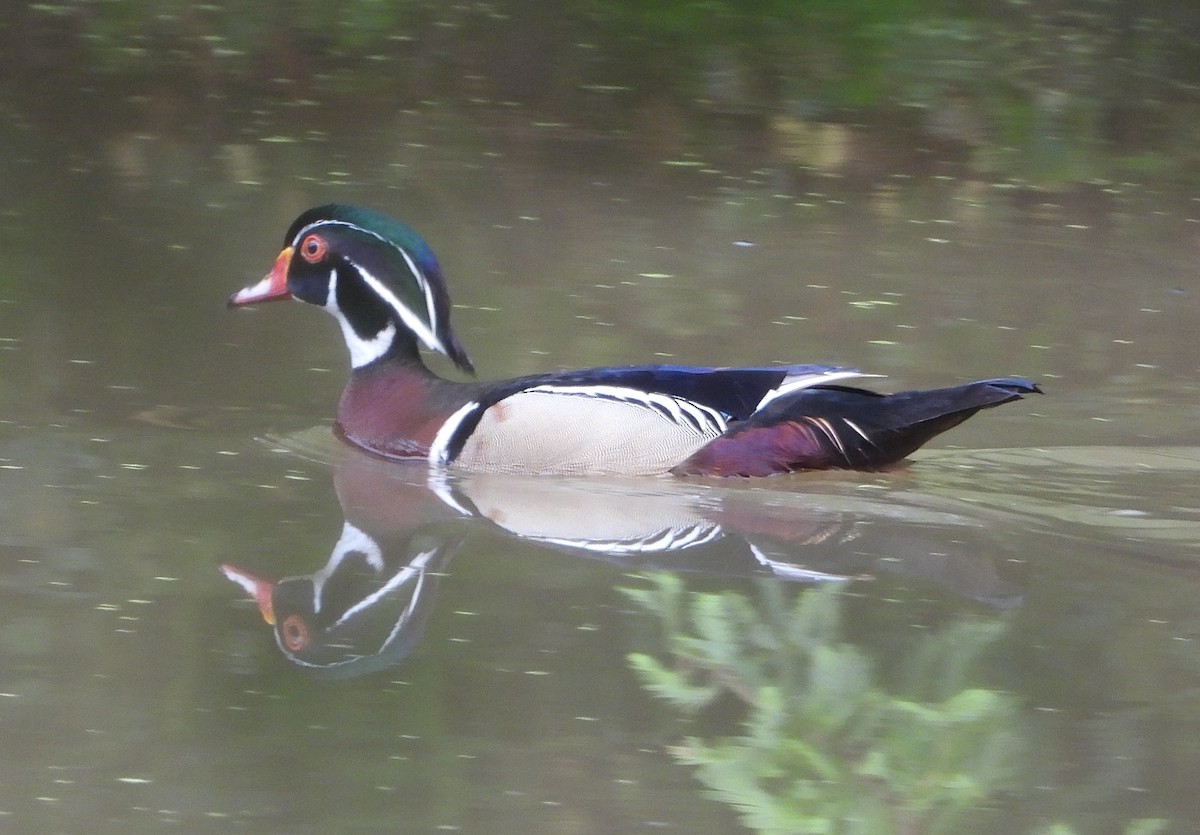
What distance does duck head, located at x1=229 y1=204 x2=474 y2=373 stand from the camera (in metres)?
6.67

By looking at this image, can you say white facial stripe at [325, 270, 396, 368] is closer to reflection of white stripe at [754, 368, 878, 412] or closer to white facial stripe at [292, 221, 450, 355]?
white facial stripe at [292, 221, 450, 355]

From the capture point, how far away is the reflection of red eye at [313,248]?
680 centimetres

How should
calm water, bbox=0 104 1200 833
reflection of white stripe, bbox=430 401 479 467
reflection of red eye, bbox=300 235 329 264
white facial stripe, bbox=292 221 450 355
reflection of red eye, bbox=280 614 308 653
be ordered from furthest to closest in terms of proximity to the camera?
reflection of red eye, bbox=300 235 329 264, white facial stripe, bbox=292 221 450 355, reflection of white stripe, bbox=430 401 479 467, reflection of red eye, bbox=280 614 308 653, calm water, bbox=0 104 1200 833

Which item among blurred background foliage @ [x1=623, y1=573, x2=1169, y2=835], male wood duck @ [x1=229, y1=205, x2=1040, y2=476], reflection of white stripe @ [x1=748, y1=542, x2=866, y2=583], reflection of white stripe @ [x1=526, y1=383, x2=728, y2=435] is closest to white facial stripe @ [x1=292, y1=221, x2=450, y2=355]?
male wood duck @ [x1=229, y1=205, x2=1040, y2=476]

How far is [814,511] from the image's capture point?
6086 mm

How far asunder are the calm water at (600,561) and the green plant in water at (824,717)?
11mm

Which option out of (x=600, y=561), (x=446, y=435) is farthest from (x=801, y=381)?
(x=446, y=435)

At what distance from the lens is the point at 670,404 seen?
6.26 metres

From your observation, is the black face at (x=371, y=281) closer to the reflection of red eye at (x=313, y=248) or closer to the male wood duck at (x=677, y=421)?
the reflection of red eye at (x=313, y=248)

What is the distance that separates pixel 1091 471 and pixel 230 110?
7.41m

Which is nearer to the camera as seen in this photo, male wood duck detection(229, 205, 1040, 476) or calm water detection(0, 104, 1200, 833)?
calm water detection(0, 104, 1200, 833)

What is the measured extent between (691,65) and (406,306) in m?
6.68

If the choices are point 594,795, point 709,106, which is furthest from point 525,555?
point 709,106

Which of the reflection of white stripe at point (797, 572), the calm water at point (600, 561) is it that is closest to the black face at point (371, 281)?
the calm water at point (600, 561)
